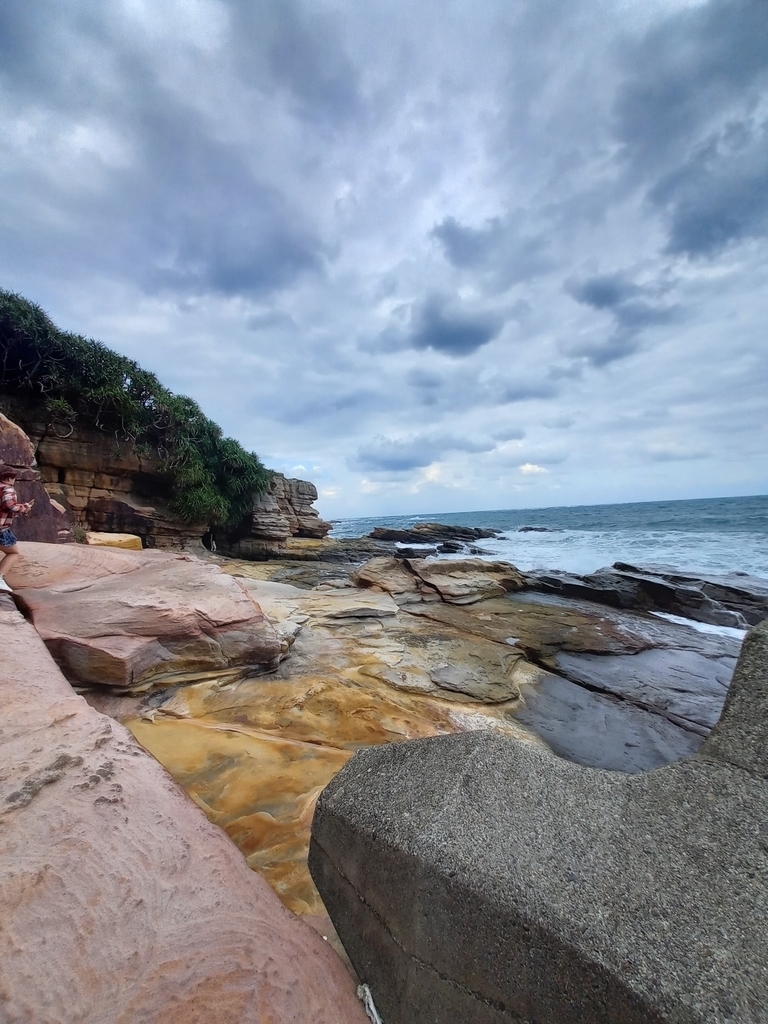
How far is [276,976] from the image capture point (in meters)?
1.37

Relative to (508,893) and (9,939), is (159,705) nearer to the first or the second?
(9,939)

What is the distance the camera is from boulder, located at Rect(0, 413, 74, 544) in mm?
6477

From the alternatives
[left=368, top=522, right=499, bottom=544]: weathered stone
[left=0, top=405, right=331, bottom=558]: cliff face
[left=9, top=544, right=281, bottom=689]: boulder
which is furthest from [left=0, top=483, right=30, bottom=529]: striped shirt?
[left=368, top=522, right=499, bottom=544]: weathered stone

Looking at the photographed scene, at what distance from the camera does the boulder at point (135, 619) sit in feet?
12.2

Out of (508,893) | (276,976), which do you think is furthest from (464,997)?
(276,976)

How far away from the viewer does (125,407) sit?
15.0 m

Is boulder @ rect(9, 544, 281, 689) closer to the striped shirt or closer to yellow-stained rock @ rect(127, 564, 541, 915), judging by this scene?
yellow-stained rock @ rect(127, 564, 541, 915)

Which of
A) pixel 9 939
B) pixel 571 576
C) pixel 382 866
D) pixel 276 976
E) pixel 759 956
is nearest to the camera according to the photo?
pixel 759 956

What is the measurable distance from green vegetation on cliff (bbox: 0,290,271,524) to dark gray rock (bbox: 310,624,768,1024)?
16.4m

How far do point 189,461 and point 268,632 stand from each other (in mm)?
14476

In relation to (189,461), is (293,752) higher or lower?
lower

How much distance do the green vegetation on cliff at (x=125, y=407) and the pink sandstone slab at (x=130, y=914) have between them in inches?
607

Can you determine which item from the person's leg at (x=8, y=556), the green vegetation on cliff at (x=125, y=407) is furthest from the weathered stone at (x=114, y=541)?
the green vegetation on cliff at (x=125, y=407)

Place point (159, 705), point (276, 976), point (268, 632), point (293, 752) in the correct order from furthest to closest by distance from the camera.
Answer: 1. point (268, 632)
2. point (159, 705)
3. point (293, 752)
4. point (276, 976)
